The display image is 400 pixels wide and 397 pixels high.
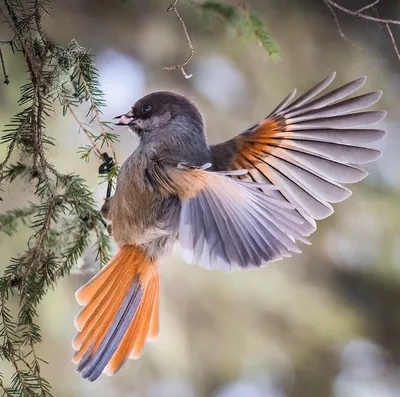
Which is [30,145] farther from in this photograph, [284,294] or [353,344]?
[353,344]

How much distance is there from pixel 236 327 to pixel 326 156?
4.33 feet

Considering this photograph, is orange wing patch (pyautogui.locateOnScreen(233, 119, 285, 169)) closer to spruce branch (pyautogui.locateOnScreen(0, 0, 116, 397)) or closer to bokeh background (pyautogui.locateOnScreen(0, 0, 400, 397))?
spruce branch (pyautogui.locateOnScreen(0, 0, 116, 397))

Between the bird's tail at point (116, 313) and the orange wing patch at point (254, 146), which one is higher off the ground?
the orange wing patch at point (254, 146)

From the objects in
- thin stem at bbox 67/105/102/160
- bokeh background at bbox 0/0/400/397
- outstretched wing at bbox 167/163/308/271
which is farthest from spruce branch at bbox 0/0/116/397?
bokeh background at bbox 0/0/400/397

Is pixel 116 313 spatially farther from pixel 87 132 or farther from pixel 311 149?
pixel 311 149

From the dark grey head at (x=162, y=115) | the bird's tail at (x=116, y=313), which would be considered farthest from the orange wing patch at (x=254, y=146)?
the bird's tail at (x=116, y=313)

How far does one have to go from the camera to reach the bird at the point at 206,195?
1224 millimetres

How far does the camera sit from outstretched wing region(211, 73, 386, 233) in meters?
1.32

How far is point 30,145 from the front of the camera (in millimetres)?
1265

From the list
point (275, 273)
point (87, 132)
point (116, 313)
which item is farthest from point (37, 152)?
point (275, 273)

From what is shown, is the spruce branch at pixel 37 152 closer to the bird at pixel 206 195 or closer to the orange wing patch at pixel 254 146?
the bird at pixel 206 195

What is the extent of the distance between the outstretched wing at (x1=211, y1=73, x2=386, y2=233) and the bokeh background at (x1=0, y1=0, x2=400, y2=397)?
874 millimetres

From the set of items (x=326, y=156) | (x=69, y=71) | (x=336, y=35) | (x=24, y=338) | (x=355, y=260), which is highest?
(x=336, y=35)

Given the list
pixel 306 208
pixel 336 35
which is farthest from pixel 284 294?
pixel 306 208
